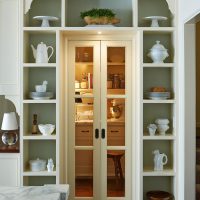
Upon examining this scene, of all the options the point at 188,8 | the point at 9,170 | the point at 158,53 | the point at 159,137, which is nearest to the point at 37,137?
the point at 9,170

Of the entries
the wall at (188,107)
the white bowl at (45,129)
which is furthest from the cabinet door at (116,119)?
the wall at (188,107)

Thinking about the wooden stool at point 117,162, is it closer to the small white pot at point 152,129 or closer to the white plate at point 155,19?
the small white pot at point 152,129

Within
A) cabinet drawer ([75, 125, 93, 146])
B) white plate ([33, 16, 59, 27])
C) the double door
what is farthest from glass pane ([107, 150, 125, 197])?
white plate ([33, 16, 59, 27])

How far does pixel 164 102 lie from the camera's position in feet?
12.6

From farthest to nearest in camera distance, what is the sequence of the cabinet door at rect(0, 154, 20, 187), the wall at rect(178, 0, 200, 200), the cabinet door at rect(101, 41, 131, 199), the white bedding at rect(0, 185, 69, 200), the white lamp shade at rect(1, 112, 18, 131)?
the cabinet door at rect(101, 41, 131, 199) < the cabinet door at rect(0, 154, 20, 187) < the white lamp shade at rect(1, 112, 18, 131) < the wall at rect(178, 0, 200, 200) < the white bedding at rect(0, 185, 69, 200)

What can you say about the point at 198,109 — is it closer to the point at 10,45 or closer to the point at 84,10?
the point at 84,10

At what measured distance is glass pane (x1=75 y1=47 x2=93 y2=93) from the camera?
13.6 ft

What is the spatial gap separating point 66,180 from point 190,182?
4.69 ft

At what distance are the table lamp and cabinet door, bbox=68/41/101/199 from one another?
25.1 inches

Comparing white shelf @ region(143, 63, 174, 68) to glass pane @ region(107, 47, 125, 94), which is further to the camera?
glass pane @ region(107, 47, 125, 94)

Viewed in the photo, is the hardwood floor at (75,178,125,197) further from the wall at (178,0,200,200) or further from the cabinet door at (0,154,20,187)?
the wall at (178,0,200,200)

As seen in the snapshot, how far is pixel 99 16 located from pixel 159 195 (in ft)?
6.70

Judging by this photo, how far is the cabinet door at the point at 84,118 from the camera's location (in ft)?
13.6

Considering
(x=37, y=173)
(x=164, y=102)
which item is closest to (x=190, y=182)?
(x=164, y=102)
